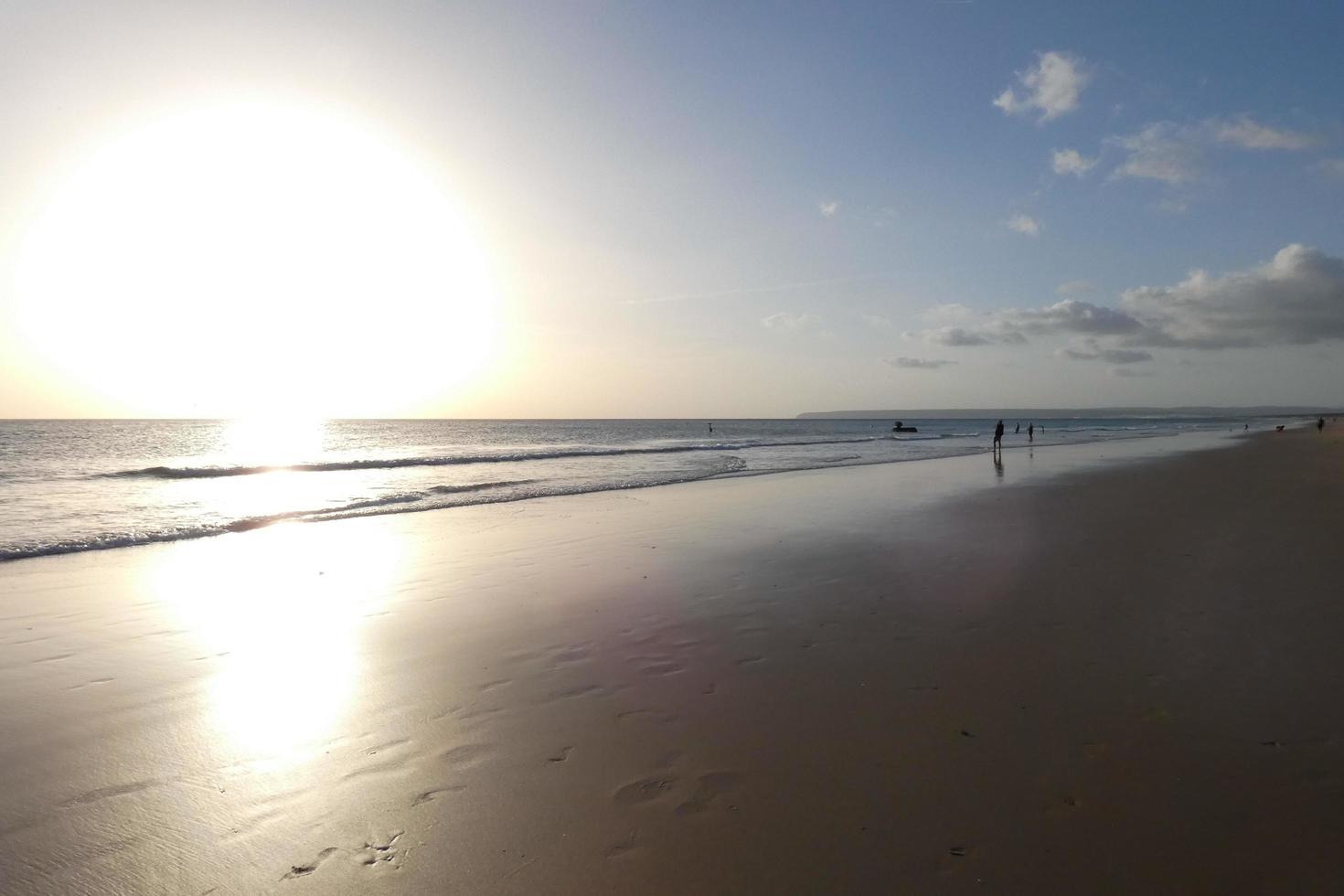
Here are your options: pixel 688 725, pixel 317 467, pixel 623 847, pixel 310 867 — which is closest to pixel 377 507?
pixel 688 725

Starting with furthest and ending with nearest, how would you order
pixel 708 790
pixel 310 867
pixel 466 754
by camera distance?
1. pixel 466 754
2. pixel 708 790
3. pixel 310 867

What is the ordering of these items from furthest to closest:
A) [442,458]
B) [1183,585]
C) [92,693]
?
[442,458] → [1183,585] → [92,693]

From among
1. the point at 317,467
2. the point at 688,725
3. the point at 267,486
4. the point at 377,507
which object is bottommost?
the point at 688,725

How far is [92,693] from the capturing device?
20.0 feet

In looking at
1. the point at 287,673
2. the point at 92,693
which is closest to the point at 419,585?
the point at 287,673

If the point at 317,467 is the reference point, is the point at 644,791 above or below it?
below

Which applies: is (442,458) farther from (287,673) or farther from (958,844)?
(958,844)

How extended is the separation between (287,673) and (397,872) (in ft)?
12.3

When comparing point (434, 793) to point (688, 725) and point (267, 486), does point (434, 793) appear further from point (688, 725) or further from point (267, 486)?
point (267, 486)

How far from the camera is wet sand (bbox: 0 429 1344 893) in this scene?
3.52 metres

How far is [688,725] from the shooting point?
5.12 m

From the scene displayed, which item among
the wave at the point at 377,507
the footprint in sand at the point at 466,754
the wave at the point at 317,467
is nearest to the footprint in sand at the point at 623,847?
the footprint in sand at the point at 466,754

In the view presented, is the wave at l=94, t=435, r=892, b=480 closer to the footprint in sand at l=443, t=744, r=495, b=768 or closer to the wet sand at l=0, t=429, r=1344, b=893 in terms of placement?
the wet sand at l=0, t=429, r=1344, b=893

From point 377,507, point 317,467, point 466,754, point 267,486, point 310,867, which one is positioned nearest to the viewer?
point 310,867
